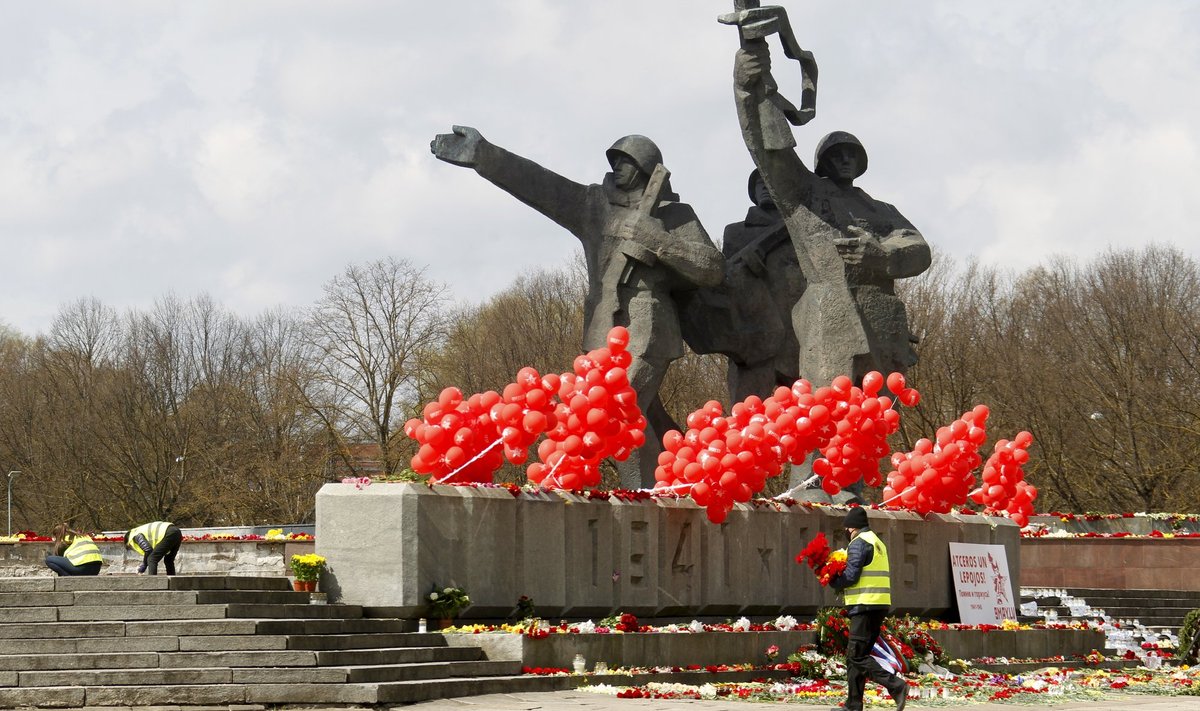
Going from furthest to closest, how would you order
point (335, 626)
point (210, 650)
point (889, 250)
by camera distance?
→ point (889, 250)
point (335, 626)
point (210, 650)

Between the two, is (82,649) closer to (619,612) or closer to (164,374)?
(619,612)

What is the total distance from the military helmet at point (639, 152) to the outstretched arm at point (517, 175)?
2.37 feet

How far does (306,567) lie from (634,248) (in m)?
8.64

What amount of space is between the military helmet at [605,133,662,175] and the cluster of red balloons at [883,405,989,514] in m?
5.44

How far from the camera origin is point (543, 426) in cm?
1783

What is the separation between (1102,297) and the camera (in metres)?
47.8

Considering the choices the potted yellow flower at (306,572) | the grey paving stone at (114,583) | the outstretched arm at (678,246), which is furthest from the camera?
the outstretched arm at (678,246)

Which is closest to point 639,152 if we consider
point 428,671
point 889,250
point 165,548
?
point 889,250

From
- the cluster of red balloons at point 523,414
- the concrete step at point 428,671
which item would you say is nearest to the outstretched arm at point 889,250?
→ the cluster of red balloons at point 523,414

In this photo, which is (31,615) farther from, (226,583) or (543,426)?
(543,426)

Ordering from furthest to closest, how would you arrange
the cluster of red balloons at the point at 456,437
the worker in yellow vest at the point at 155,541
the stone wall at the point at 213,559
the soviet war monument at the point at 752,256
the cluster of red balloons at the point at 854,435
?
the stone wall at the point at 213,559, the soviet war monument at the point at 752,256, the cluster of red balloons at the point at 854,435, the worker in yellow vest at the point at 155,541, the cluster of red balloons at the point at 456,437

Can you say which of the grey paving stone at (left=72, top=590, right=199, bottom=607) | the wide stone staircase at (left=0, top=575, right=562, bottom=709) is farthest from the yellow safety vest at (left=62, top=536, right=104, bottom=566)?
the grey paving stone at (left=72, top=590, right=199, bottom=607)

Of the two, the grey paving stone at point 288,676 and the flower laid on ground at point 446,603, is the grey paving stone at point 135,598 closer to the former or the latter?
the grey paving stone at point 288,676

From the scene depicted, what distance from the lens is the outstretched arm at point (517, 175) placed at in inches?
898
